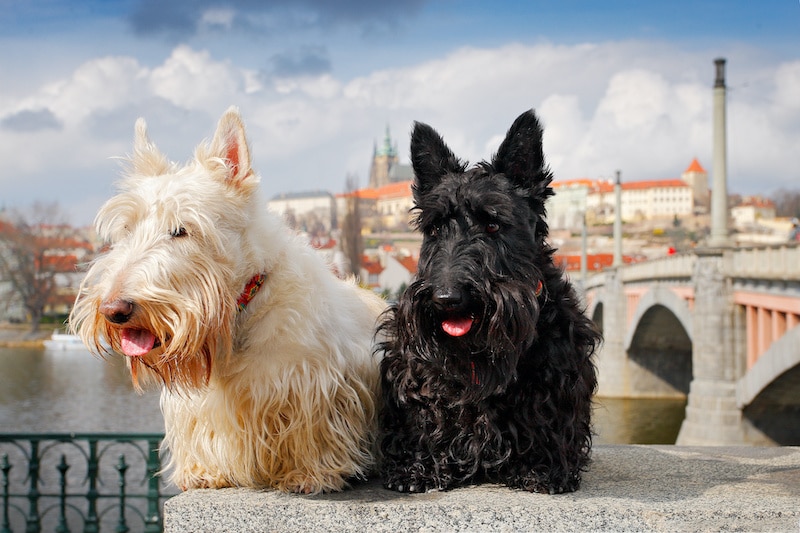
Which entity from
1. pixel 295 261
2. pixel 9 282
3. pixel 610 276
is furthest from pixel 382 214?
pixel 295 261

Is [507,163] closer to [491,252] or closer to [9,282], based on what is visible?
[491,252]

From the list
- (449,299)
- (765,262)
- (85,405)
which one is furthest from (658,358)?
(449,299)

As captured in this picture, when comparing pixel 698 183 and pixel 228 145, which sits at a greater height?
pixel 698 183

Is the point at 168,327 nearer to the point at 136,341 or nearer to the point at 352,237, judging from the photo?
the point at 136,341

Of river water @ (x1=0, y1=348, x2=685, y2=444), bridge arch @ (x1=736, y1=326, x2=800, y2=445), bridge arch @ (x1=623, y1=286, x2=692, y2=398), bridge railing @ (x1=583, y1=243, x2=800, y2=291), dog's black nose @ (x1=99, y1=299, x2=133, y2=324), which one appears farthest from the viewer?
bridge arch @ (x1=623, y1=286, x2=692, y2=398)

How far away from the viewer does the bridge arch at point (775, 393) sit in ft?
59.4

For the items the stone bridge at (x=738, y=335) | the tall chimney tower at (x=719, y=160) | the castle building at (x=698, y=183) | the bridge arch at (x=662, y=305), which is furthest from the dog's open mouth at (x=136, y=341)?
the castle building at (x=698, y=183)

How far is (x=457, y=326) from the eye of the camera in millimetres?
2393

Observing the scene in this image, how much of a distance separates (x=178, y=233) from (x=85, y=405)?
96.6ft

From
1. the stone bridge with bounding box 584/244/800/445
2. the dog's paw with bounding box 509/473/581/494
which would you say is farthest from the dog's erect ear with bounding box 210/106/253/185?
the stone bridge with bounding box 584/244/800/445

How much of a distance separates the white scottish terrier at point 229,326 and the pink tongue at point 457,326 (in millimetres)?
554

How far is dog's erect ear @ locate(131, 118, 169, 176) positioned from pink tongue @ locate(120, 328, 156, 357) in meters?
0.65

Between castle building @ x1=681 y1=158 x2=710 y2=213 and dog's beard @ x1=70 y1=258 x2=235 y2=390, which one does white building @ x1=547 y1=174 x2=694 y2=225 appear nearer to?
castle building @ x1=681 y1=158 x2=710 y2=213

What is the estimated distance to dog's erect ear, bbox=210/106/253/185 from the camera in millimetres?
2701
